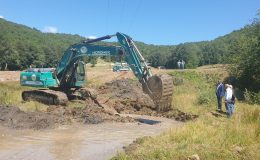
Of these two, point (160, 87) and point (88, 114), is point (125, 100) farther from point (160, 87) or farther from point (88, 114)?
point (160, 87)

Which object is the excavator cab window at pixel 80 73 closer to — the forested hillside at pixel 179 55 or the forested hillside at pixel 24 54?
the forested hillside at pixel 179 55

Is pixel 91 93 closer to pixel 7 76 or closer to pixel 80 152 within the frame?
pixel 80 152

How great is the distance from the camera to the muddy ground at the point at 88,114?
17094 millimetres

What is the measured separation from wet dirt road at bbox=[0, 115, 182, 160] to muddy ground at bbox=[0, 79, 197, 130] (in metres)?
0.67

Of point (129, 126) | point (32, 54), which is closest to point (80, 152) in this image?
point (129, 126)

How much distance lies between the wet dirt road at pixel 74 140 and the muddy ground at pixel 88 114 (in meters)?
0.67

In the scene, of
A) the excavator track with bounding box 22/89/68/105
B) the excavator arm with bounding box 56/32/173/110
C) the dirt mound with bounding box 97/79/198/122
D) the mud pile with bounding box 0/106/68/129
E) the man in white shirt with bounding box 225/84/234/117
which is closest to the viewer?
the mud pile with bounding box 0/106/68/129

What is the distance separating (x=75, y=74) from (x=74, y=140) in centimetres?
1030

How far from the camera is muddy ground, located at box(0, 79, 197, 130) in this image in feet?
56.1

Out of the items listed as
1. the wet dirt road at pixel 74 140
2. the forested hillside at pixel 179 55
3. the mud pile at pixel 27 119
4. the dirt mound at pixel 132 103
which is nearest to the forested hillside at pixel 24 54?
the forested hillside at pixel 179 55

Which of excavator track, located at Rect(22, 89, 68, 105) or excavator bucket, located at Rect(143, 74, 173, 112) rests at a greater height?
excavator bucket, located at Rect(143, 74, 173, 112)

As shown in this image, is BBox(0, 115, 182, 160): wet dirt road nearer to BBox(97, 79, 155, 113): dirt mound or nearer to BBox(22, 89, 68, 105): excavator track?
BBox(97, 79, 155, 113): dirt mound

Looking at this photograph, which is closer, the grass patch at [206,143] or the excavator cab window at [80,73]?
the grass patch at [206,143]

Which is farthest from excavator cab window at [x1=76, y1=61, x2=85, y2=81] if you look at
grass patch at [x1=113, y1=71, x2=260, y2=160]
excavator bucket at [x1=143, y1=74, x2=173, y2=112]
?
grass patch at [x1=113, y1=71, x2=260, y2=160]
